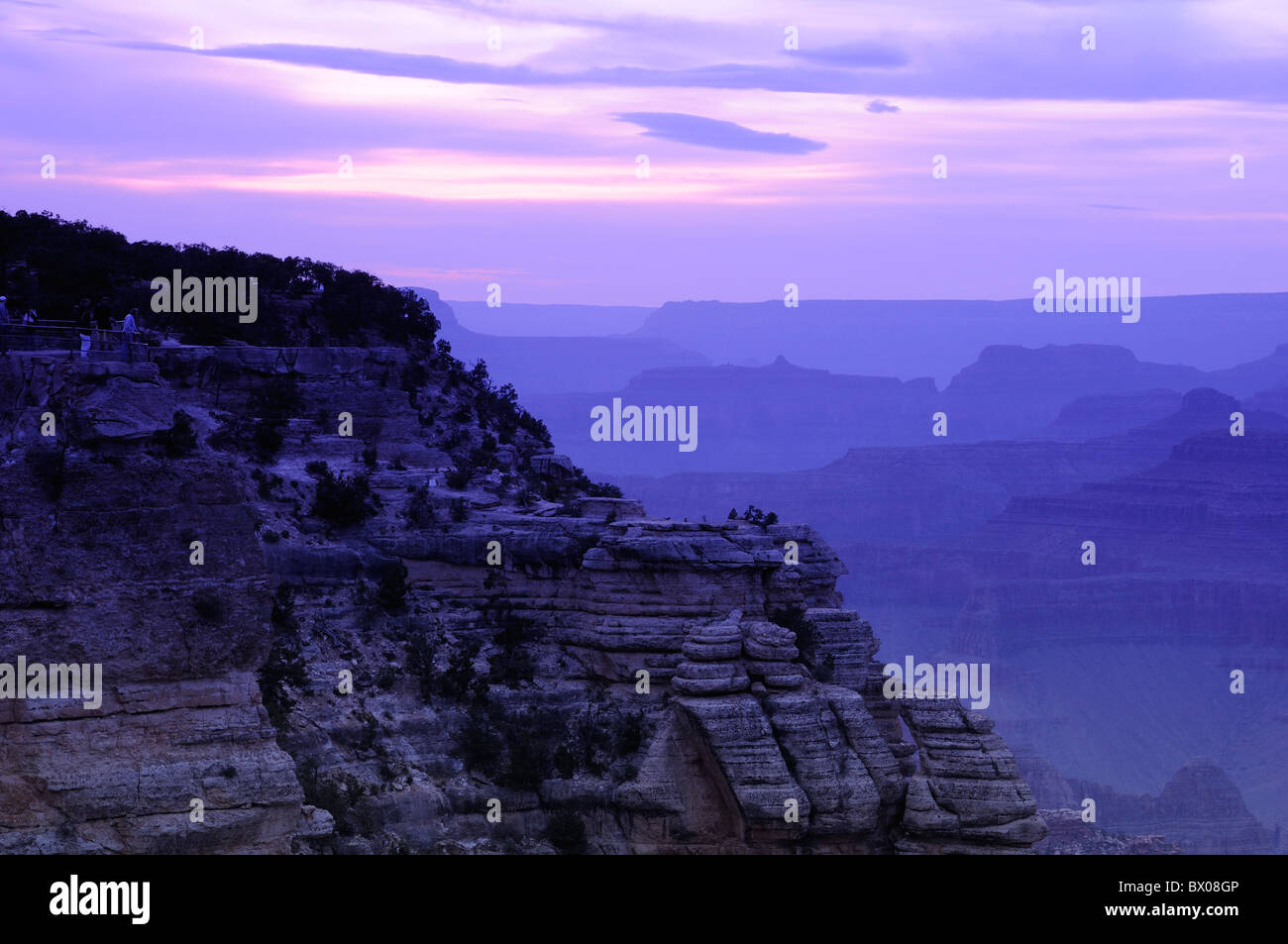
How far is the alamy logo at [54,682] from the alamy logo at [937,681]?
21.4m

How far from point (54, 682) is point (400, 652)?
604 inches

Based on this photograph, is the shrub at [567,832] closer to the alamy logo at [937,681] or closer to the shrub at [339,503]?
the alamy logo at [937,681]

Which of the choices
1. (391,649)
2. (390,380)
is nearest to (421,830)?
(391,649)

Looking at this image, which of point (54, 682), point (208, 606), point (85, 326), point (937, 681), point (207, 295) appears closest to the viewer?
point (54, 682)

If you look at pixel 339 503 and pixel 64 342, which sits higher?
pixel 64 342

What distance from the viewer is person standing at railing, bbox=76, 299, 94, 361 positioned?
32625 mm

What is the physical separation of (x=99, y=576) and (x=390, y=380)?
2392cm

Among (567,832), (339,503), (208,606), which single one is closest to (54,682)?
(208,606)

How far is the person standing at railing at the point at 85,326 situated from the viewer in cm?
3262

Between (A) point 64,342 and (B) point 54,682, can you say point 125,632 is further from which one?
(A) point 64,342

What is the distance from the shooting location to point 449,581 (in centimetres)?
4728

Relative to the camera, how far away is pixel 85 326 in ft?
114

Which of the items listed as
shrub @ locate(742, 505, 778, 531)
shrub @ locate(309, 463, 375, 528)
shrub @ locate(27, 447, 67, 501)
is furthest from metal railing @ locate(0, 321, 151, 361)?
shrub @ locate(742, 505, 778, 531)

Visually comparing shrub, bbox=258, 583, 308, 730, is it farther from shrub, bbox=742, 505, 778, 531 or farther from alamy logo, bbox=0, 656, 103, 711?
shrub, bbox=742, 505, 778, 531
